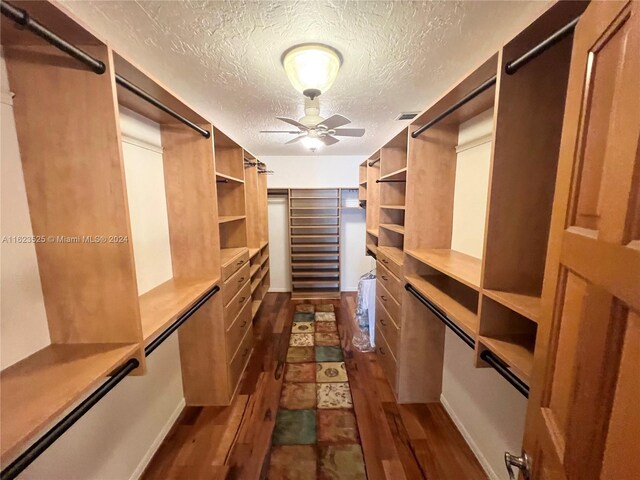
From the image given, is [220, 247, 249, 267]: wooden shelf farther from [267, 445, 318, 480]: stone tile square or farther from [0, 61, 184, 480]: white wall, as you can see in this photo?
[267, 445, 318, 480]: stone tile square

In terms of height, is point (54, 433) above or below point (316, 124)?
below

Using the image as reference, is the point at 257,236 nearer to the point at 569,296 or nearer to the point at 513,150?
the point at 513,150

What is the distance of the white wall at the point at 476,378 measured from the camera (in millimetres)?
1394

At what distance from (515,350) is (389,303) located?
4.52ft

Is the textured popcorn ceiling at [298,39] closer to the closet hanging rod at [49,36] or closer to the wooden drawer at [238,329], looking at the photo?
the closet hanging rod at [49,36]

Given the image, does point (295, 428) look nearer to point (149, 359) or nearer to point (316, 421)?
point (316, 421)

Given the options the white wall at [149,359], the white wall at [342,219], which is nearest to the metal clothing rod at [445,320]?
the white wall at [149,359]

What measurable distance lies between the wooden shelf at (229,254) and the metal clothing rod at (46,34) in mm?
1390

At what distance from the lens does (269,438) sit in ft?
5.95

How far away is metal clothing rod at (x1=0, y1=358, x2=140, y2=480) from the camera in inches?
24.7

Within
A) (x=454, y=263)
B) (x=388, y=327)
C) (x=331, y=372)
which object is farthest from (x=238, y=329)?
(x=454, y=263)

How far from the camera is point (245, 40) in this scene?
4.34 feet

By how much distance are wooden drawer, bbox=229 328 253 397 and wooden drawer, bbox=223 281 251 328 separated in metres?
0.36

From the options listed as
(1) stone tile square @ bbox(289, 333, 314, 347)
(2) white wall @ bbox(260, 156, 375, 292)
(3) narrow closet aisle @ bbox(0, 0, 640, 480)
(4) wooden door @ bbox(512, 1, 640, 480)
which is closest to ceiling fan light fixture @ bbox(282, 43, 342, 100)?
(3) narrow closet aisle @ bbox(0, 0, 640, 480)
